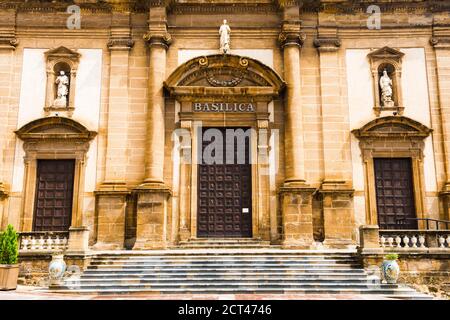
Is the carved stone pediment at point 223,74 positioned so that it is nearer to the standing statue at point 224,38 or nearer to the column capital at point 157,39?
the standing statue at point 224,38

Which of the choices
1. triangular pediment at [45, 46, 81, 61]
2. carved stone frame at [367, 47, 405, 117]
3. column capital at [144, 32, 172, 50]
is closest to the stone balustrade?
triangular pediment at [45, 46, 81, 61]

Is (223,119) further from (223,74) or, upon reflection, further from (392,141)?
(392,141)

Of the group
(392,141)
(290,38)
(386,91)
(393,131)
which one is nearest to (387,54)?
(386,91)

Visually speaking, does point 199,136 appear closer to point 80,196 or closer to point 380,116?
point 80,196

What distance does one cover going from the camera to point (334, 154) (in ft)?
55.2

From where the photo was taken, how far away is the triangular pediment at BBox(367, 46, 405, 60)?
17.5 m

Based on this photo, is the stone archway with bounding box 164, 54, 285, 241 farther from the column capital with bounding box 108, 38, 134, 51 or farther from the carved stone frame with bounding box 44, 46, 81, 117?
the carved stone frame with bounding box 44, 46, 81, 117

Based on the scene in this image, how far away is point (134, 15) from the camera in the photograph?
17.9 m

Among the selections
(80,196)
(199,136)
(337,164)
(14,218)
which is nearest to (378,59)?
(337,164)

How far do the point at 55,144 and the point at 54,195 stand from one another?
5.91 ft

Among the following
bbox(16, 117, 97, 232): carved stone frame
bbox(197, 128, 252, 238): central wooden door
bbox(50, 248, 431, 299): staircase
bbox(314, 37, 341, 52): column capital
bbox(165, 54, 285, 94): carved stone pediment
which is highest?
bbox(314, 37, 341, 52): column capital

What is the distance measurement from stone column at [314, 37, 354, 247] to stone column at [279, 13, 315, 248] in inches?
28.4

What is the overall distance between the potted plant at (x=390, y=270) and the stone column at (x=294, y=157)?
368 cm

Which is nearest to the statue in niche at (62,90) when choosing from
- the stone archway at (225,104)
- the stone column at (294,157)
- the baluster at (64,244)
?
the stone archway at (225,104)
